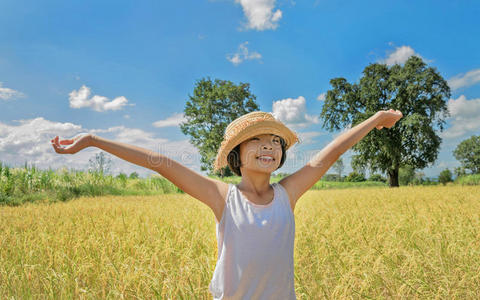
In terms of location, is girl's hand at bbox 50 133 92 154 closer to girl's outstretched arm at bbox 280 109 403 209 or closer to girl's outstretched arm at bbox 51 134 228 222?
girl's outstretched arm at bbox 51 134 228 222

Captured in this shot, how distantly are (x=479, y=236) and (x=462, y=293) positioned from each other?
5.06 ft

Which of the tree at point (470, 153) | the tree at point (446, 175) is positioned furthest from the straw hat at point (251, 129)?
A: the tree at point (470, 153)

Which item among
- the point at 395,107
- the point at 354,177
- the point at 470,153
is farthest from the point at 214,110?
the point at 470,153

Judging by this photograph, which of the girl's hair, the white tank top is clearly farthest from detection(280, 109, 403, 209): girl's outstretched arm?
the white tank top

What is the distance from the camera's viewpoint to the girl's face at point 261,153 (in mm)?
1950

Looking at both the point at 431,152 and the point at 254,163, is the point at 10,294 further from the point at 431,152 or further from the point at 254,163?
the point at 431,152

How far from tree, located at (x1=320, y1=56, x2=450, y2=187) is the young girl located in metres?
19.4

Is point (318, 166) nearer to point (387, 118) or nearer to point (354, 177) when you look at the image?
point (387, 118)

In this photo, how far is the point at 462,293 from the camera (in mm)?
2689

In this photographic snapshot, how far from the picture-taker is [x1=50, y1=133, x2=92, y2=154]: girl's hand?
5.60ft

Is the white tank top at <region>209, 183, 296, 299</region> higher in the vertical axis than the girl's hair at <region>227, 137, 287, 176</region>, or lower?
lower

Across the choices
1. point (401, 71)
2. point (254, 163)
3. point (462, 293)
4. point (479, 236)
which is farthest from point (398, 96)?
point (254, 163)

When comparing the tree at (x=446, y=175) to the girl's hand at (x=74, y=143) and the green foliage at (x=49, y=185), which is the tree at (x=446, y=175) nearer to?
the green foliage at (x=49, y=185)

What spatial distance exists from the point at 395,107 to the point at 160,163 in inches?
858
